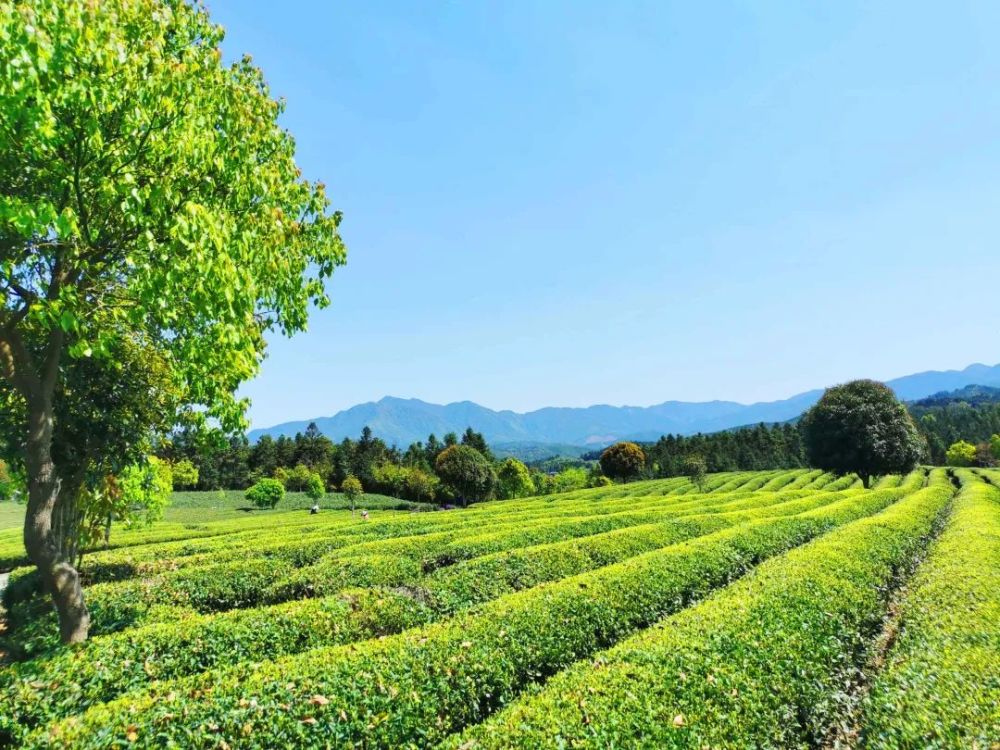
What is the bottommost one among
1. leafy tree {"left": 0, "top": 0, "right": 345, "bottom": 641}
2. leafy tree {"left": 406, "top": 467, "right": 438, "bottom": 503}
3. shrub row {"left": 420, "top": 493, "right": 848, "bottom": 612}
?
leafy tree {"left": 406, "top": 467, "right": 438, "bottom": 503}

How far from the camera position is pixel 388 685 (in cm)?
675

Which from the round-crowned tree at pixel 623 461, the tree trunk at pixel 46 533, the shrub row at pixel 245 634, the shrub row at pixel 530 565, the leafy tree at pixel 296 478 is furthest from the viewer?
the round-crowned tree at pixel 623 461

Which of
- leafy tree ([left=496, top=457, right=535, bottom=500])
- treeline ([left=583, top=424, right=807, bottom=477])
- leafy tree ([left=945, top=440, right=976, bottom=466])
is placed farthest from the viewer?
treeline ([left=583, top=424, right=807, bottom=477])

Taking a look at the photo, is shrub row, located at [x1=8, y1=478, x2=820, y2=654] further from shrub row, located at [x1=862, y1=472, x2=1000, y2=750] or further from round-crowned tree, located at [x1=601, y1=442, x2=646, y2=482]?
round-crowned tree, located at [x1=601, y1=442, x2=646, y2=482]

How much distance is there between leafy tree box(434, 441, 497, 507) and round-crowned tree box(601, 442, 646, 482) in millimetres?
34515

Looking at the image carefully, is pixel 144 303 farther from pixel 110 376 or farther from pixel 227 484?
pixel 227 484

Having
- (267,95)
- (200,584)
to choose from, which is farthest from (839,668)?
(200,584)

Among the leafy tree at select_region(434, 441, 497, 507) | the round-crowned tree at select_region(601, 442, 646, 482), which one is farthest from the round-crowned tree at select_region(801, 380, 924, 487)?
the round-crowned tree at select_region(601, 442, 646, 482)

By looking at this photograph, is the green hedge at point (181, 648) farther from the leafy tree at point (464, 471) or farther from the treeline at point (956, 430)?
the treeline at point (956, 430)

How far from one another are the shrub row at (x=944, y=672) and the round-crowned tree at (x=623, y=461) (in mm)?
82213

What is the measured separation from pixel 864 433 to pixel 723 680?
4072 centimetres

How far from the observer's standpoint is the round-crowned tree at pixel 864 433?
38719 millimetres

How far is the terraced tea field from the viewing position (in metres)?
5.83

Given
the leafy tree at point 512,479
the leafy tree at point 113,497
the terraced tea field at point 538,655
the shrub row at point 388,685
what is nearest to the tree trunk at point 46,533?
the terraced tea field at point 538,655
